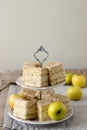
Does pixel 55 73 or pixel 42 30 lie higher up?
pixel 42 30

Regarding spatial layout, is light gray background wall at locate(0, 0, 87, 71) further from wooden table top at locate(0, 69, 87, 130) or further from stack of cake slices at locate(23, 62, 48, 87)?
stack of cake slices at locate(23, 62, 48, 87)

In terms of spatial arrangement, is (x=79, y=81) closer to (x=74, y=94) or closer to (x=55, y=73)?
(x=74, y=94)

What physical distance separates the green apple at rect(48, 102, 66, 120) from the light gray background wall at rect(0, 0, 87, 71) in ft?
3.66

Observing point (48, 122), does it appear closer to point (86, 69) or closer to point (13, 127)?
point (13, 127)

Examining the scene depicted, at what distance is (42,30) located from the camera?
2.23 m

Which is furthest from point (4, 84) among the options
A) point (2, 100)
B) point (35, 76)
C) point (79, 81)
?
point (35, 76)

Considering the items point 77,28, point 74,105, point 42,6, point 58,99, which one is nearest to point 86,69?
point 77,28

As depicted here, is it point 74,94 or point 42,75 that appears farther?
point 74,94

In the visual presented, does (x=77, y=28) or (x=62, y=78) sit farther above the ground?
(x=77, y=28)

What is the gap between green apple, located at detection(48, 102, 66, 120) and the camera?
3.82 ft

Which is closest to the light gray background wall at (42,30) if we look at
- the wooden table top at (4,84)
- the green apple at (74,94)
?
the wooden table top at (4,84)

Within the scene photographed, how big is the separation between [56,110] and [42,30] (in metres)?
1.15

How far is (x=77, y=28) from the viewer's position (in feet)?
7.36

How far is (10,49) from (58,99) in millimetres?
1099
